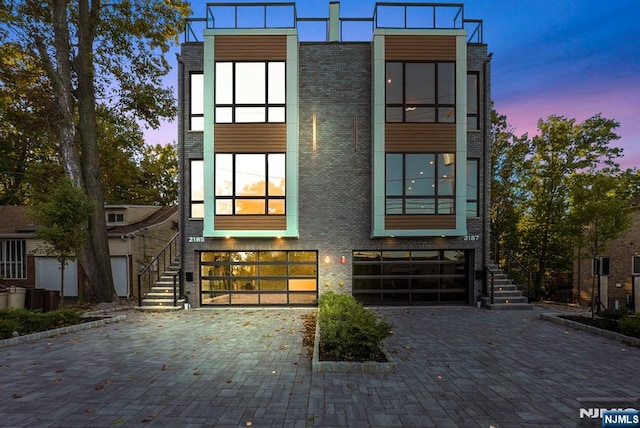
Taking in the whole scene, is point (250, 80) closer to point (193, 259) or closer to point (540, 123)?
point (193, 259)

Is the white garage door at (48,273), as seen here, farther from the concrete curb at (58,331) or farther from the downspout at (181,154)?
→ the concrete curb at (58,331)

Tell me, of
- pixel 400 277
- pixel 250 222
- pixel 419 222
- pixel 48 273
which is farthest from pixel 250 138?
pixel 48 273

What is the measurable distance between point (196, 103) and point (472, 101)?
11.5m

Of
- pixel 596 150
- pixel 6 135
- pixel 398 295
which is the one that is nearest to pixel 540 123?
pixel 596 150

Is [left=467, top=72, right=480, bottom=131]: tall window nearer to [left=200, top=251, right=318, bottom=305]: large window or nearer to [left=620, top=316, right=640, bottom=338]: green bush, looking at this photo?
[left=620, top=316, right=640, bottom=338]: green bush

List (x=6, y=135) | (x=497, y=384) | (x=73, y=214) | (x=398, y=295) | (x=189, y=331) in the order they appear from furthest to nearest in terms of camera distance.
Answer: (x=6, y=135), (x=398, y=295), (x=73, y=214), (x=189, y=331), (x=497, y=384)

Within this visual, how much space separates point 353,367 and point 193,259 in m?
8.81

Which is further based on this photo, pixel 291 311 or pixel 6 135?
pixel 6 135

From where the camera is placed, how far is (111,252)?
49.6 feet

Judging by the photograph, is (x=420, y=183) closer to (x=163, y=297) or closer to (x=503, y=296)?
(x=503, y=296)

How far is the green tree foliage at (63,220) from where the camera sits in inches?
394

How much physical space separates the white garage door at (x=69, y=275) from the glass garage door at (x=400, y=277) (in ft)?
38.8

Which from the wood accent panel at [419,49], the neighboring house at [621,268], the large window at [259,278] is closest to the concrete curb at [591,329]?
the large window at [259,278]

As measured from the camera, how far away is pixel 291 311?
11.5 meters
